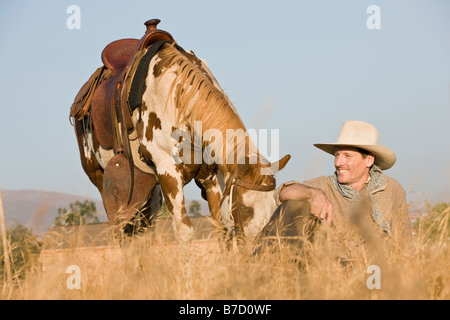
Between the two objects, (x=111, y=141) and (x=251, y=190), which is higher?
(x=111, y=141)

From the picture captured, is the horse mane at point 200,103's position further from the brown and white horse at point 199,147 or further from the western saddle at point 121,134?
the western saddle at point 121,134

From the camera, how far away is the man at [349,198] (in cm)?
377

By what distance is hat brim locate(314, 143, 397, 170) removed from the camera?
420 cm

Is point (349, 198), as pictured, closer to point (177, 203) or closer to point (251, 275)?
point (251, 275)

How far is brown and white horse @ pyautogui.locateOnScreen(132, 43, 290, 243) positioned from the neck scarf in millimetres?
522

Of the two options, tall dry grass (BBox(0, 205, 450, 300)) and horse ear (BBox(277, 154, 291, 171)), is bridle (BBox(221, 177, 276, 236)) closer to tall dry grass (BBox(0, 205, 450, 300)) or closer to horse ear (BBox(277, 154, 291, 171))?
horse ear (BBox(277, 154, 291, 171))

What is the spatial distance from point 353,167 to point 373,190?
224 millimetres

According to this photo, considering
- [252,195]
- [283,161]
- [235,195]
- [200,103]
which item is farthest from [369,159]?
[200,103]

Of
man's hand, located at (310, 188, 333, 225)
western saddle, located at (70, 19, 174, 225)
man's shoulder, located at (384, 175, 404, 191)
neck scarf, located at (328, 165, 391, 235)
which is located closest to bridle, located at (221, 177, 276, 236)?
neck scarf, located at (328, 165, 391, 235)

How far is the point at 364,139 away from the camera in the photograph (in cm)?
428

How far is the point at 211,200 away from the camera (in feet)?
17.7
